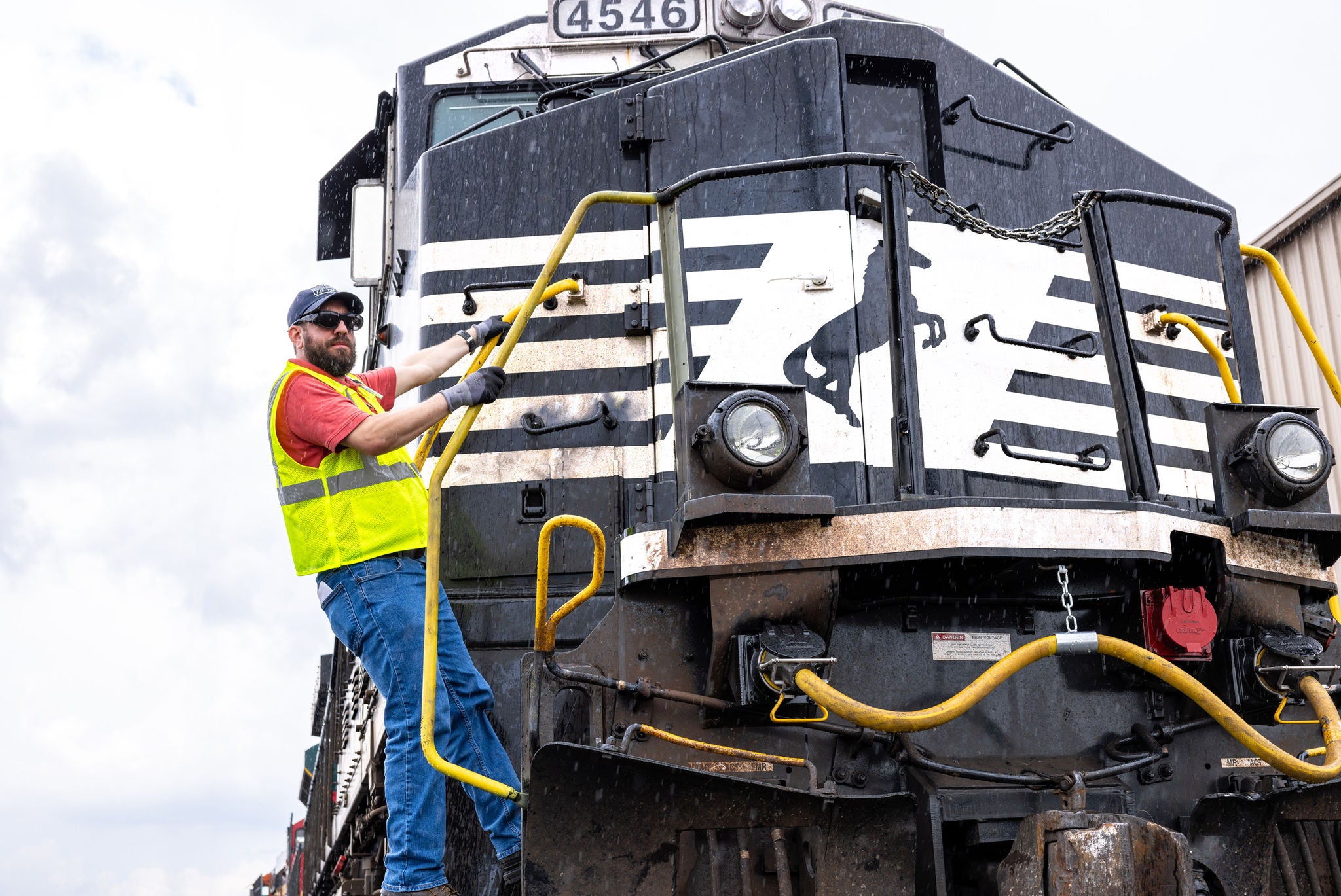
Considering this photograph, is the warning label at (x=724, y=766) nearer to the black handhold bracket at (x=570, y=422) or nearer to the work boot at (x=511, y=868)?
the work boot at (x=511, y=868)

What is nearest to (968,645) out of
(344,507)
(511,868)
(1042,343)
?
(1042,343)

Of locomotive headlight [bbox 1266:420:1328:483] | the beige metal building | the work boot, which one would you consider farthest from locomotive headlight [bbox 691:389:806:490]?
the beige metal building

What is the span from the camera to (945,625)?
337 centimetres

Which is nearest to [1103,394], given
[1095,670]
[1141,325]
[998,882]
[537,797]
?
[1141,325]

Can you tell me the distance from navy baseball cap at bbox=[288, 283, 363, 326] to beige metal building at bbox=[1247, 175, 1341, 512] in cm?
679

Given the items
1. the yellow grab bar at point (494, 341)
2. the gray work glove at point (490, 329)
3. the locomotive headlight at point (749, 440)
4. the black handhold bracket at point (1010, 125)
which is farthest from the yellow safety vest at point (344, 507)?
the black handhold bracket at point (1010, 125)

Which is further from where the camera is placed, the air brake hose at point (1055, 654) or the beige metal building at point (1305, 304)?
the beige metal building at point (1305, 304)

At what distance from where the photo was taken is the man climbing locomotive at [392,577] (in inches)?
126

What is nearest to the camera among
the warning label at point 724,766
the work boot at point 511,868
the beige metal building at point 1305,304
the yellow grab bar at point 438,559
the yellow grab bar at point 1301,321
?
the yellow grab bar at point 438,559

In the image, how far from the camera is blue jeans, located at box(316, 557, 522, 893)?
10.4 feet

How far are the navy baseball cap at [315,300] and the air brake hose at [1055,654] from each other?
5.83ft

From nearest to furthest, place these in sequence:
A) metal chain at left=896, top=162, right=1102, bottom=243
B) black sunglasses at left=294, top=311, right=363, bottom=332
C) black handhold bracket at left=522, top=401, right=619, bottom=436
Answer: metal chain at left=896, top=162, right=1102, bottom=243
black sunglasses at left=294, top=311, right=363, bottom=332
black handhold bracket at left=522, top=401, right=619, bottom=436

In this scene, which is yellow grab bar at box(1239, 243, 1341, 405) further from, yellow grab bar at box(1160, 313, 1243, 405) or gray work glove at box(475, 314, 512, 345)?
gray work glove at box(475, 314, 512, 345)

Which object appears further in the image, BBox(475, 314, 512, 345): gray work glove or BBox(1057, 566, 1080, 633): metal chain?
BBox(475, 314, 512, 345): gray work glove
